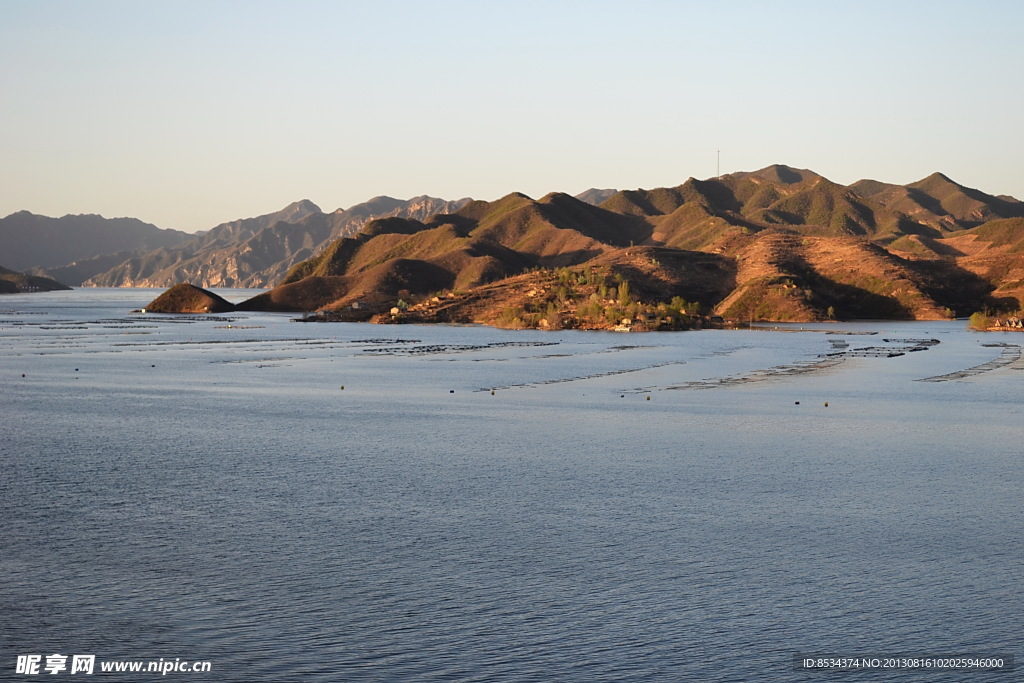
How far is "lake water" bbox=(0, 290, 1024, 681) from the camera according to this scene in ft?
42.0

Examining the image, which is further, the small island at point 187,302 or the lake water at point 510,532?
the small island at point 187,302

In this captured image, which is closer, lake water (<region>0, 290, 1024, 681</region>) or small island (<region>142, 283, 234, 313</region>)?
lake water (<region>0, 290, 1024, 681</region>)

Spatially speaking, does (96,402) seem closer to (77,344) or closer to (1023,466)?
(1023,466)

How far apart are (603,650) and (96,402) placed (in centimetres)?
3000

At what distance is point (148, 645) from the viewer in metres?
12.6

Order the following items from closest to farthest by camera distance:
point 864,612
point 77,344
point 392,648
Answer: point 392,648, point 864,612, point 77,344

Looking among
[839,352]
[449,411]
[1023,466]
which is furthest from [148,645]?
[839,352]

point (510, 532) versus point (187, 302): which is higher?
point (187, 302)

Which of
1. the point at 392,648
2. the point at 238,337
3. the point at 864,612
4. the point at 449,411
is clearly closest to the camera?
the point at 392,648

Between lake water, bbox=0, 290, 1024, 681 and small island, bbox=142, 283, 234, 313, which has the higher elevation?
small island, bbox=142, 283, 234, 313

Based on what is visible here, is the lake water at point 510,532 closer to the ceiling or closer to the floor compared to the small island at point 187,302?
closer to the floor

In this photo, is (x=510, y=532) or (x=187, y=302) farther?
(x=187, y=302)

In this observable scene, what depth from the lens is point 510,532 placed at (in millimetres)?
18078

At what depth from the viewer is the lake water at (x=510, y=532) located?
1280cm
